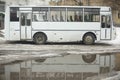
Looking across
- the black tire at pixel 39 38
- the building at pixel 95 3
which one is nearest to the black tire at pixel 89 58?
the black tire at pixel 39 38

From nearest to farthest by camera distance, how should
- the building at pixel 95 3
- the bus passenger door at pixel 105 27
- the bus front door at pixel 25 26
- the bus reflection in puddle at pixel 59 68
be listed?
the bus reflection in puddle at pixel 59 68, the bus front door at pixel 25 26, the bus passenger door at pixel 105 27, the building at pixel 95 3

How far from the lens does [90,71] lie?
1502 centimetres

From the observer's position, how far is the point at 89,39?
28.4 metres

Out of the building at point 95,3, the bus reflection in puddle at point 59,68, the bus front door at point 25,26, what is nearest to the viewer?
the bus reflection in puddle at point 59,68

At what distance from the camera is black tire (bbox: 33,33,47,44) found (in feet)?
92.6

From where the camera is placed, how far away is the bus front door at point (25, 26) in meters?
28.0

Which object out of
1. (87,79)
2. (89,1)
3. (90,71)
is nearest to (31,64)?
(90,71)

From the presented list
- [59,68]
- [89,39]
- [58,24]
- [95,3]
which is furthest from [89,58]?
[95,3]

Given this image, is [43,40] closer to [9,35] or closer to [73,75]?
[9,35]

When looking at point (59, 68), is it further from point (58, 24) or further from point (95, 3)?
point (95, 3)

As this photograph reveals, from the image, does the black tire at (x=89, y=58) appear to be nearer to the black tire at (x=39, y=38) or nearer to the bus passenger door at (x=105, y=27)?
the bus passenger door at (x=105, y=27)

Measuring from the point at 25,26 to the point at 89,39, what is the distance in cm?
505

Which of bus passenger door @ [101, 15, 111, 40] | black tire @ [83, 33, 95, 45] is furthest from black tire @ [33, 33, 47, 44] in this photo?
bus passenger door @ [101, 15, 111, 40]

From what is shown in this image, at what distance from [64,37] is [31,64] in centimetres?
1121
